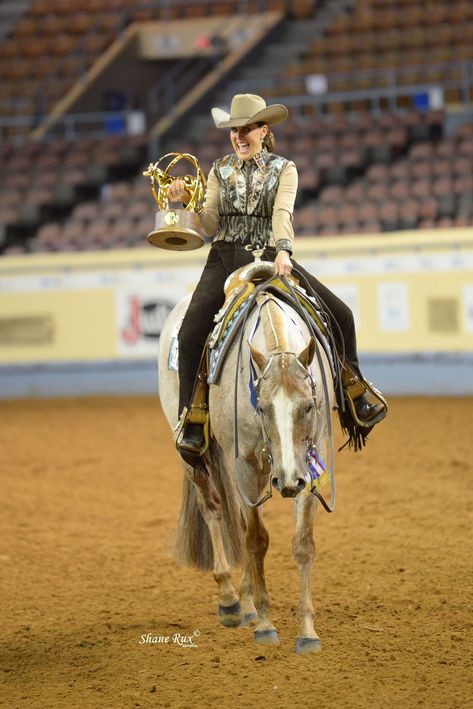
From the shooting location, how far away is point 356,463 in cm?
955

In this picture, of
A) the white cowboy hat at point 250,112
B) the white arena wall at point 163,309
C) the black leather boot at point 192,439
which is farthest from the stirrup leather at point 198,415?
the white arena wall at point 163,309

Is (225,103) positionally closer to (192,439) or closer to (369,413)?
(369,413)

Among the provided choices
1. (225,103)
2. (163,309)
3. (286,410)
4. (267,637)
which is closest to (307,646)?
(267,637)

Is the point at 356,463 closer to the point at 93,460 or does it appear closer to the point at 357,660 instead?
the point at 93,460

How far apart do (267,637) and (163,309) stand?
9161 millimetres

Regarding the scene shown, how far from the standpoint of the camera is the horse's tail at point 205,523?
5.48 meters

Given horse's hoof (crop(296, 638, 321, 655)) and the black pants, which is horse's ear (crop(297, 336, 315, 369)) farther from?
horse's hoof (crop(296, 638, 321, 655))

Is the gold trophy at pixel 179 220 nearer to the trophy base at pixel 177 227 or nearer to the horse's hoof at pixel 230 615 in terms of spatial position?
the trophy base at pixel 177 227

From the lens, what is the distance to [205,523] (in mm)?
5746

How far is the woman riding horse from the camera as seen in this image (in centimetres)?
515

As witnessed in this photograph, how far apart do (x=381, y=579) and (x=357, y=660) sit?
137 centimetres

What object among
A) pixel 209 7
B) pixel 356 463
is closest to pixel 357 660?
pixel 356 463

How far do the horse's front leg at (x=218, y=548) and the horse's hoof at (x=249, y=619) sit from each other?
78mm

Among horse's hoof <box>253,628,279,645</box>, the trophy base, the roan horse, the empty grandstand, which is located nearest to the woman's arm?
the roan horse
